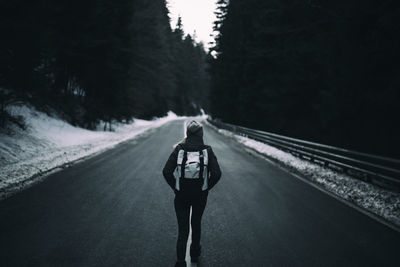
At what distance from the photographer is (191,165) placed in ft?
10.8

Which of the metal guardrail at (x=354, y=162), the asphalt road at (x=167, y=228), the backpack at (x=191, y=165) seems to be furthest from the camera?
the metal guardrail at (x=354, y=162)

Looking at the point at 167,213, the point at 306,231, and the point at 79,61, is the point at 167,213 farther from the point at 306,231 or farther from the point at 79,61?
the point at 79,61

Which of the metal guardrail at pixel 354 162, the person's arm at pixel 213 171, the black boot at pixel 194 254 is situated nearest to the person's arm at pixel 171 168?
the person's arm at pixel 213 171

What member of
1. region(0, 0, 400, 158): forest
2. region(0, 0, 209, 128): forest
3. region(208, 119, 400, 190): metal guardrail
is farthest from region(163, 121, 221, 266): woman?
region(0, 0, 209, 128): forest

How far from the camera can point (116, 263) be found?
358 cm

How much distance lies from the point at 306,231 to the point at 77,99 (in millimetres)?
22424

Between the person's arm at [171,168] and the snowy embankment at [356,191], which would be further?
the snowy embankment at [356,191]

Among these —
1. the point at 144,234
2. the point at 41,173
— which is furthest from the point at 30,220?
the point at 41,173

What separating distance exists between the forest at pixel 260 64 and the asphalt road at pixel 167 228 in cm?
464

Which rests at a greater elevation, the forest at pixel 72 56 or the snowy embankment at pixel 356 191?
the forest at pixel 72 56

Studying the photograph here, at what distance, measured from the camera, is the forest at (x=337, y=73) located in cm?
853

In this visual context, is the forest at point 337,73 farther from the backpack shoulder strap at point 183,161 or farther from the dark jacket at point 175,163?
the backpack shoulder strap at point 183,161

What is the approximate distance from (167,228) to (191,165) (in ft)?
6.49

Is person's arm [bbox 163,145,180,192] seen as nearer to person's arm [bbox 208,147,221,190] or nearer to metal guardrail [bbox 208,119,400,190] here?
person's arm [bbox 208,147,221,190]
